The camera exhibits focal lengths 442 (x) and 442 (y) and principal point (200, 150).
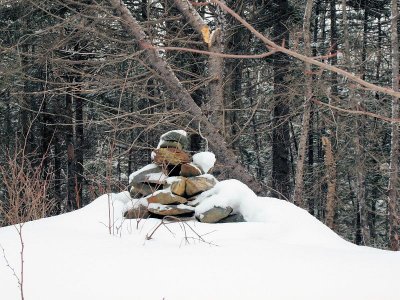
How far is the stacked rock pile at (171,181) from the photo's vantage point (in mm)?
4918

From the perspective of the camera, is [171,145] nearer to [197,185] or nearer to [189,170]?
[189,170]

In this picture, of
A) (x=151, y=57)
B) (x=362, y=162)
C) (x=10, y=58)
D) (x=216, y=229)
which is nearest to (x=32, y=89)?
(x=10, y=58)

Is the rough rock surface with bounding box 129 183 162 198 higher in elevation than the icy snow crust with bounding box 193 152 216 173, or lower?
lower

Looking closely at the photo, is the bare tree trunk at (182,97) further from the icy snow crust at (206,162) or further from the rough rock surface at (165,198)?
the rough rock surface at (165,198)

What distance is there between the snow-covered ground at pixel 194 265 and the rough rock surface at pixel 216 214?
1.18ft

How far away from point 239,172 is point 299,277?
4597mm

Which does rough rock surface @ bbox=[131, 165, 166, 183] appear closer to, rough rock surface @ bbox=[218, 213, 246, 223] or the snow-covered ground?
rough rock surface @ bbox=[218, 213, 246, 223]

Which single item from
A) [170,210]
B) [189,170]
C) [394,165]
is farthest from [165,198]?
[394,165]

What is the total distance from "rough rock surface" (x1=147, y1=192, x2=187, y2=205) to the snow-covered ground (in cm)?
75

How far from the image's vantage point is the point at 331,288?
267 centimetres

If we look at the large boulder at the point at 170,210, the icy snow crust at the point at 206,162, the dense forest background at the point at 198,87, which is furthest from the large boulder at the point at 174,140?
the large boulder at the point at 170,210

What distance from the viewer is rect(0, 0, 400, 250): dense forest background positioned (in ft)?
22.7

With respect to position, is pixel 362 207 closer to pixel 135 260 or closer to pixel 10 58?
pixel 135 260

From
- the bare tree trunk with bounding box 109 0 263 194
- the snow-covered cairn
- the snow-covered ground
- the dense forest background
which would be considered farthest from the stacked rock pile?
the bare tree trunk with bounding box 109 0 263 194
